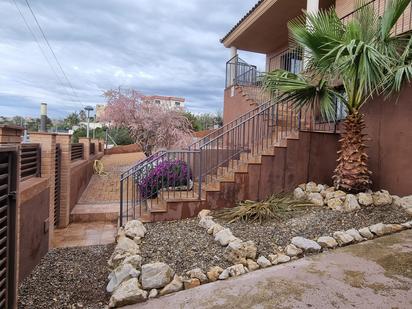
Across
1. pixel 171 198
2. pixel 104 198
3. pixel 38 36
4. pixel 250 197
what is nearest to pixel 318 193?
pixel 250 197

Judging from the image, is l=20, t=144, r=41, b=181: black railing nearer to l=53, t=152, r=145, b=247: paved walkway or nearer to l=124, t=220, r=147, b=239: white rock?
l=53, t=152, r=145, b=247: paved walkway

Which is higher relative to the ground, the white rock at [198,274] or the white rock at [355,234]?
the white rock at [355,234]

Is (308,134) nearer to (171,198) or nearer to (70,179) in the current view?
(171,198)

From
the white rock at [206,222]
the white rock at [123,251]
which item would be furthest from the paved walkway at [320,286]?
the white rock at [206,222]

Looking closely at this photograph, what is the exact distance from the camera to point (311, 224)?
14.9ft

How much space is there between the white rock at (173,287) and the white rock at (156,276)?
0.04 metres

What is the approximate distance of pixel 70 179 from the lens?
648 centimetres

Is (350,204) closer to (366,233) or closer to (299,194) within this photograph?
(366,233)

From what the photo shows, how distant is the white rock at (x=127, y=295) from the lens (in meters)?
2.94

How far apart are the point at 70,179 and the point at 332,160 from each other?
554cm

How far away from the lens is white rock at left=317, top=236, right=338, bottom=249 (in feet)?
12.9

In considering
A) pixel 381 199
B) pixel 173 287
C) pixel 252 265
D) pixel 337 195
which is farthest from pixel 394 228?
pixel 173 287

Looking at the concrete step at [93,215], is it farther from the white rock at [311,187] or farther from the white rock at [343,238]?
the white rock at [343,238]

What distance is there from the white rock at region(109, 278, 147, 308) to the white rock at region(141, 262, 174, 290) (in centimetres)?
10
